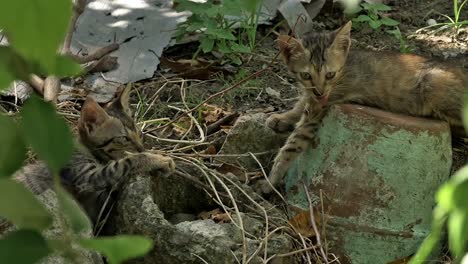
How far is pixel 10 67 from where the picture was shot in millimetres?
583

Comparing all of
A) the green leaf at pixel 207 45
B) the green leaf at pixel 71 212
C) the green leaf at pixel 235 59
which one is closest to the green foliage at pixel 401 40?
the green leaf at pixel 235 59

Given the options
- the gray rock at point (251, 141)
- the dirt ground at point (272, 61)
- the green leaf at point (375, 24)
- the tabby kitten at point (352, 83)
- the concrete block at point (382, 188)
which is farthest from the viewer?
the green leaf at point (375, 24)

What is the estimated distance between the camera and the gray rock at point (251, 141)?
4873 mm

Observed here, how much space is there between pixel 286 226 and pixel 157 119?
1619 millimetres

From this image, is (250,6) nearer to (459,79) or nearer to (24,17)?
(24,17)

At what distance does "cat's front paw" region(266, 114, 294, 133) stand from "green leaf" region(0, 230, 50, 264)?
4.38 meters

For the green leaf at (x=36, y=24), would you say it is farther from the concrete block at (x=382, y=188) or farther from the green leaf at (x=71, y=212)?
the concrete block at (x=382, y=188)

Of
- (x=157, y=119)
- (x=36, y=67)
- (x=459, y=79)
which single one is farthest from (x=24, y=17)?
(x=157, y=119)

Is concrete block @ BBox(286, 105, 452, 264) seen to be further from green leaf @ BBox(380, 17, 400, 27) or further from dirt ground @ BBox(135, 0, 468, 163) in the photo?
green leaf @ BBox(380, 17, 400, 27)

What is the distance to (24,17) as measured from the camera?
1.70ft

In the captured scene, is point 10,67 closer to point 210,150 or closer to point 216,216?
point 216,216

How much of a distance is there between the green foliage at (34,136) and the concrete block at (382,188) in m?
3.74

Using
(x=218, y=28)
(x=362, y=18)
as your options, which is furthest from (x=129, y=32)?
(x=362, y=18)

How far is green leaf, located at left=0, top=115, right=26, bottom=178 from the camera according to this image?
1.90ft
